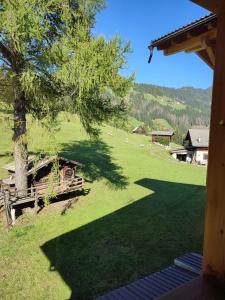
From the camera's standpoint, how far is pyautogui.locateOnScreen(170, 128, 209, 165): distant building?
161ft

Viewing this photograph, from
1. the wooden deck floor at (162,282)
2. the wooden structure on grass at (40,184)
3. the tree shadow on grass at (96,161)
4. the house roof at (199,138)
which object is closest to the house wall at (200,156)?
the house roof at (199,138)

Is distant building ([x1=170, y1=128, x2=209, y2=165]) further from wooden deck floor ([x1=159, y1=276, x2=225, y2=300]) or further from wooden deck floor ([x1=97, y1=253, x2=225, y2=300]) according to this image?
wooden deck floor ([x1=159, y1=276, x2=225, y2=300])

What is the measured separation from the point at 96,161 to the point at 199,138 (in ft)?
73.3

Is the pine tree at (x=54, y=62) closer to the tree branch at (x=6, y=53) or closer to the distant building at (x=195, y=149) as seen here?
the tree branch at (x=6, y=53)

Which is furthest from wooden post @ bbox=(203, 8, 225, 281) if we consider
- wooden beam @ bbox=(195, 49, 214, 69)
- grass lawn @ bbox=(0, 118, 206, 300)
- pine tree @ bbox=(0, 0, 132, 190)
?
pine tree @ bbox=(0, 0, 132, 190)

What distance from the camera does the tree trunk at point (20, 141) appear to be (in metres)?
17.2

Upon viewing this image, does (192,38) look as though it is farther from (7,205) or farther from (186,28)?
(7,205)

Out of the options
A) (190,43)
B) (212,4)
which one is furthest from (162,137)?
(212,4)

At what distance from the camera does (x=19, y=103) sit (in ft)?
56.7

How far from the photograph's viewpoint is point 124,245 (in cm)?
1498

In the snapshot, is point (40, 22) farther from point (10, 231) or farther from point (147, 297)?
point (147, 297)

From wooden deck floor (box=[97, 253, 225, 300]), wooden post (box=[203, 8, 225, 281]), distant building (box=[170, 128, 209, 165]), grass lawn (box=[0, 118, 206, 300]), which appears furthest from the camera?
distant building (box=[170, 128, 209, 165])

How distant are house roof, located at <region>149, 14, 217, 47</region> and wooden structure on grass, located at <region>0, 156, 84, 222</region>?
1365 cm

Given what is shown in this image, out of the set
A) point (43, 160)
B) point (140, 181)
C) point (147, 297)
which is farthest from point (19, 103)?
point (140, 181)
